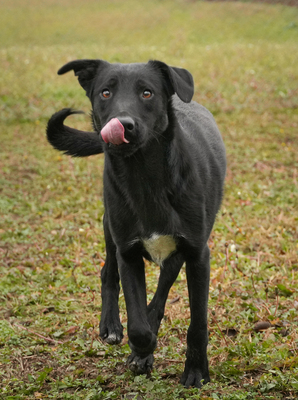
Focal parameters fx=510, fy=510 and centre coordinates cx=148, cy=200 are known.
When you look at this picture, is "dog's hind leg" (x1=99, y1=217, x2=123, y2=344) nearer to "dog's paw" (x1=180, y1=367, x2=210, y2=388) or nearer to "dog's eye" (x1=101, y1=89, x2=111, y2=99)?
"dog's paw" (x1=180, y1=367, x2=210, y2=388)

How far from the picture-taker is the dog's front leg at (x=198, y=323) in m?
3.03

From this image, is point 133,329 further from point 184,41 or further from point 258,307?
point 184,41

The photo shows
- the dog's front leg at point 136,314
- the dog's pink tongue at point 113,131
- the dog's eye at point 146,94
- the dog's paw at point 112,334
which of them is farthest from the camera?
the dog's paw at point 112,334

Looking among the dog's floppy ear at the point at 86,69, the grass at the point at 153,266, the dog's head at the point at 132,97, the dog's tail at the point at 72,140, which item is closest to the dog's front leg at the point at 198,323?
the grass at the point at 153,266

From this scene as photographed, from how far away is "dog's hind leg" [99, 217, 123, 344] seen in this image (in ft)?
11.7

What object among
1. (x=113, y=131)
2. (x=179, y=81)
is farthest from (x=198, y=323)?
(x=179, y=81)

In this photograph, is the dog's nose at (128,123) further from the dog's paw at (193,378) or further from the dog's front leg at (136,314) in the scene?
the dog's paw at (193,378)

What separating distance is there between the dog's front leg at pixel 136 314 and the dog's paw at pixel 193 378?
25 centimetres

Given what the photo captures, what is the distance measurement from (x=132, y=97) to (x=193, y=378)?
65.6 inches

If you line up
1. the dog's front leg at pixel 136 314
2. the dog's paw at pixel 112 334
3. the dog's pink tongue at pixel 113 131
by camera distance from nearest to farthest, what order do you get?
1. the dog's pink tongue at pixel 113 131
2. the dog's front leg at pixel 136 314
3. the dog's paw at pixel 112 334

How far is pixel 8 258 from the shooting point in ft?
17.1

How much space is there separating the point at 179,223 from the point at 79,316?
153cm

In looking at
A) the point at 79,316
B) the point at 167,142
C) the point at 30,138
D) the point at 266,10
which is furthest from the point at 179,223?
the point at 266,10

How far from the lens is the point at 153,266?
491 cm
